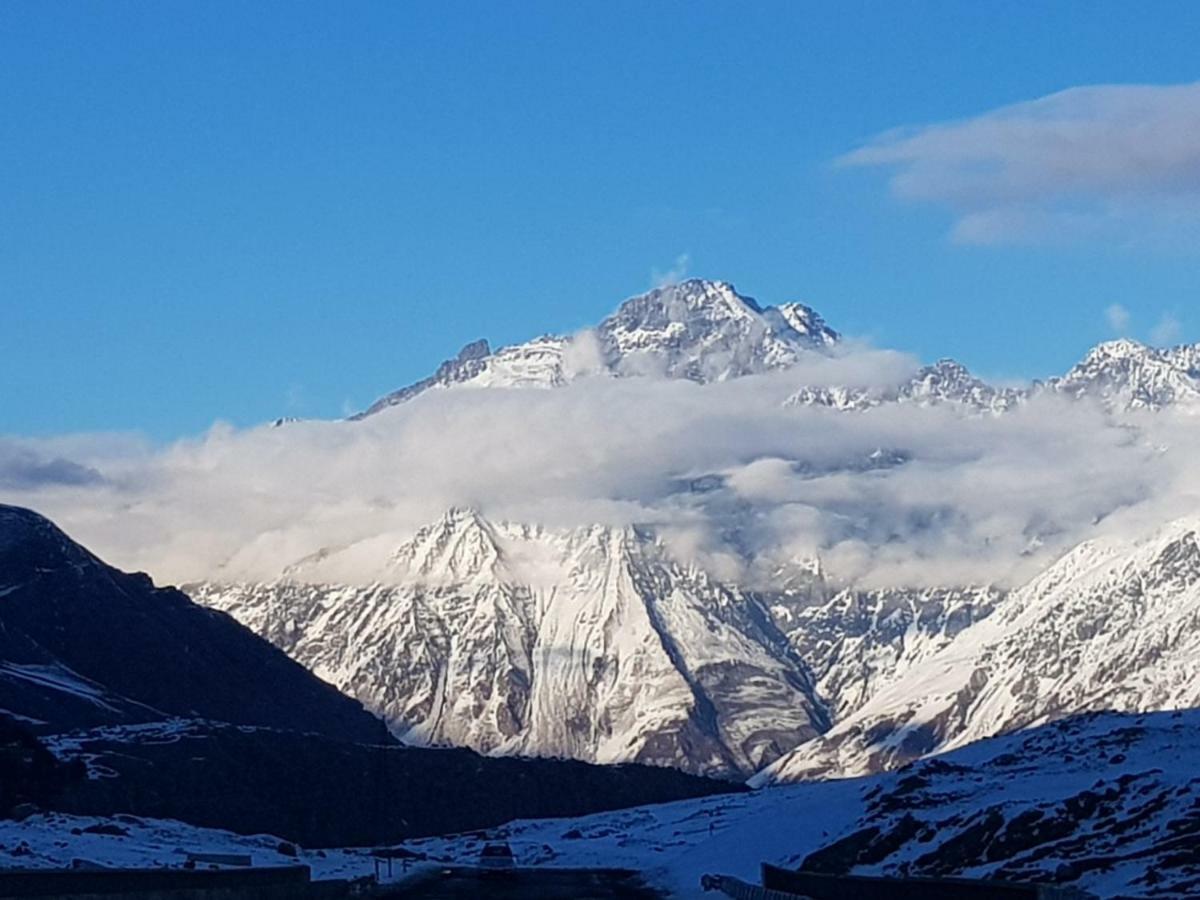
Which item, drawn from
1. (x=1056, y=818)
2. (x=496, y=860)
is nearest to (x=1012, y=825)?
(x=1056, y=818)

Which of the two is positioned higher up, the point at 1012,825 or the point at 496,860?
the point at 496,860

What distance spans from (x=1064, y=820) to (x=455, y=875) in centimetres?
3977

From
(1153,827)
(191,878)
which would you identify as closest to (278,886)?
(191,878)

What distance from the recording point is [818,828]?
153 m

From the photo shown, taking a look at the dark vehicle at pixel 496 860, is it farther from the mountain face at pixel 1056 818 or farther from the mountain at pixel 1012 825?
the mountain face at pixel 1056 818

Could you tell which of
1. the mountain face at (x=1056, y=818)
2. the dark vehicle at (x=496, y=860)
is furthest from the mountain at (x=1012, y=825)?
the dark vehicle at (x=496, y=860)

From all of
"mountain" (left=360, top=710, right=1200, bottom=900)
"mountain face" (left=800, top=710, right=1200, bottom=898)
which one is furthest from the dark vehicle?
"mountain face" (left=800, top=710, right=1200, bottom=898)

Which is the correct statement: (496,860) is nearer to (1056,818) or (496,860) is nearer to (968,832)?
(968,832)

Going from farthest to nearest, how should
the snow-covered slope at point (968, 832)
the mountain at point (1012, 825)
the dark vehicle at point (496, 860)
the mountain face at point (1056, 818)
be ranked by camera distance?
the dark vehicle at point (496, 860)
the snow-covered slope at point (968, 832)
the mountain at point (1012, 825)
the mountain face at point (1056, 818)

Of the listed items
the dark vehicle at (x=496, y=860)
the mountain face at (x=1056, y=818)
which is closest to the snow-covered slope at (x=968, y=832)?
the mountain face at (x=1056, y=818)

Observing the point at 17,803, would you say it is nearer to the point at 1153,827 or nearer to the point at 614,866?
the point at 614,866

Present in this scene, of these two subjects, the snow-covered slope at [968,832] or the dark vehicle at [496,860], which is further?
the dark vehicle at [496,860]

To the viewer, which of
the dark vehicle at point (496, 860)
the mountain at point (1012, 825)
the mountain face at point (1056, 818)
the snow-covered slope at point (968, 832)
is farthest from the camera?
the dark vehicle at point (496, 860)

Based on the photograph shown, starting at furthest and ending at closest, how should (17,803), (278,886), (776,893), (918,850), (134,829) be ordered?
(17,803) → (134,829) → (918,850) → (278,886) → (776,893)
